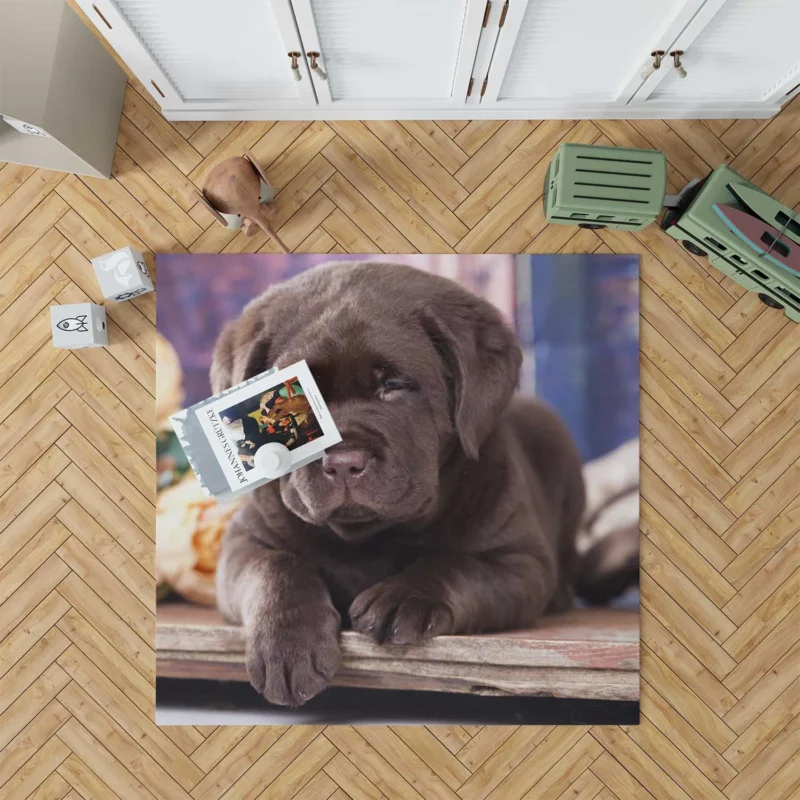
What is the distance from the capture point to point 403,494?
1546 mm

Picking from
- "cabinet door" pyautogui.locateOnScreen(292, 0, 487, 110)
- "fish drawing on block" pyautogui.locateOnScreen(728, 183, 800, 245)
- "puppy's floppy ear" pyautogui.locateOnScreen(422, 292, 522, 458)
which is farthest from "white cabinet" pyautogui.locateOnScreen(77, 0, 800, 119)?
"puppy's floppy ear" pyautogui.locateOnScreen(422, 292, 522, 458)

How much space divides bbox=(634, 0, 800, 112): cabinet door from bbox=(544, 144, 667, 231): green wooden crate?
8.1 inches

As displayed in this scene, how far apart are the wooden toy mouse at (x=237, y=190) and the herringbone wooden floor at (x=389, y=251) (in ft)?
0.50

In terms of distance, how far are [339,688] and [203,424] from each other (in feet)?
2.59

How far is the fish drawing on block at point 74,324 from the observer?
1.68 metres

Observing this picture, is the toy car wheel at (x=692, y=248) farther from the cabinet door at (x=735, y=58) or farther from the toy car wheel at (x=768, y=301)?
the cabinet door at (x=735, y=58)

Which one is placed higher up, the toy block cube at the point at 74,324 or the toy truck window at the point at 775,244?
the toy truck window at the point at 775,244

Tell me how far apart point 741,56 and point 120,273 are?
5.51ft

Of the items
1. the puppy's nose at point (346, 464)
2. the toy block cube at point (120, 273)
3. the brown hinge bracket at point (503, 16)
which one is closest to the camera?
the brown hinge bracket at point (503, 16)

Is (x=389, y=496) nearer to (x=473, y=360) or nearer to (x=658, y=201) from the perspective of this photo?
(x=473, y=360)

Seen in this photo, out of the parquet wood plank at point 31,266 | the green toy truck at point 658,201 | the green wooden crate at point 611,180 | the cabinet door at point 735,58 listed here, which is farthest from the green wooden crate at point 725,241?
the parquet wood plank at point 31,266

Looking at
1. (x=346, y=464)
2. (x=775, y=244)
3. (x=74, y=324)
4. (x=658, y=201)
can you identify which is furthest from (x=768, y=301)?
(x=74, y=324)

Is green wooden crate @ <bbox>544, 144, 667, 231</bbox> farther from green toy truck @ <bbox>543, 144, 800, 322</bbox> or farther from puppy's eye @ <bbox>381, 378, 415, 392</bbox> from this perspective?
puppy's eye @ <bbox>381, 378, 415, 392</bbox>

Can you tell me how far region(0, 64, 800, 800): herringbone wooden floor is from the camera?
1688mm
